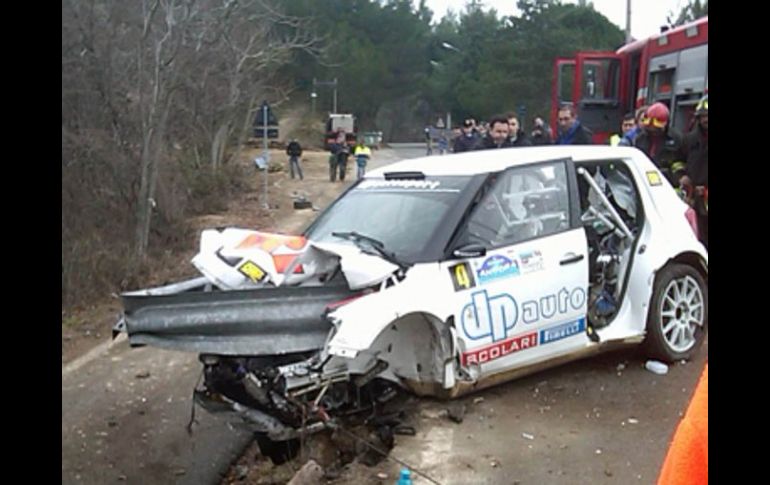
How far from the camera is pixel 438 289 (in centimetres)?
A: 486

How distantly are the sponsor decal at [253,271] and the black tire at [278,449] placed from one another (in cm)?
96

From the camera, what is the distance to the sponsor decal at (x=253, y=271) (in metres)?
4.72

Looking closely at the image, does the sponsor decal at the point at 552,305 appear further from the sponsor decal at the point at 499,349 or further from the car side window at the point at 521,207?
the car side window at the point at 521,207

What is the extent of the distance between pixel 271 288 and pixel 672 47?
28.9 feet

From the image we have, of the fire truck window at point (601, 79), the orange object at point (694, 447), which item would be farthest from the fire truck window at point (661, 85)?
the orange object at point (694, 447)

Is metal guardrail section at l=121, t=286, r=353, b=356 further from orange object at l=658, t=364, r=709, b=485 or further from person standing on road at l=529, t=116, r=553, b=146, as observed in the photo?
person standing on road at l=529, t=116, r=553, b=146

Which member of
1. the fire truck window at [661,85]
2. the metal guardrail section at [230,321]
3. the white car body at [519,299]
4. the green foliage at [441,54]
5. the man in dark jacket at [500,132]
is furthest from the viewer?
the green foliage at [441,54]

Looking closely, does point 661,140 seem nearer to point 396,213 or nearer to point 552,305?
point 552,305

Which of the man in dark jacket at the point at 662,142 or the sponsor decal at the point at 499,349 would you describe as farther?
the man in dark jacket at the point at 662,142

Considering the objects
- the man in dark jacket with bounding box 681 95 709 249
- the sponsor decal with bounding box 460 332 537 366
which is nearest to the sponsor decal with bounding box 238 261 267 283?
the sponsor decal with bounding box 460 332 537 366

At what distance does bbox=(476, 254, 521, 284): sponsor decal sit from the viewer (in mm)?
5082
